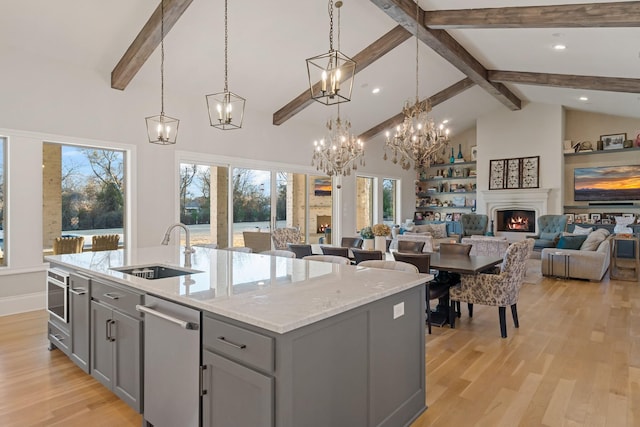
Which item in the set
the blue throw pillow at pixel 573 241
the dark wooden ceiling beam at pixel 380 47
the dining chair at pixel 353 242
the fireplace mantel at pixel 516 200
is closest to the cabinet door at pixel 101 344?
the dining chair at pixel 353 242

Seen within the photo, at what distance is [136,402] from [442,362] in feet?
8.19

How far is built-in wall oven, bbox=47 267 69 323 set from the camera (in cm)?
321

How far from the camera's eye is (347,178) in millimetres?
10219

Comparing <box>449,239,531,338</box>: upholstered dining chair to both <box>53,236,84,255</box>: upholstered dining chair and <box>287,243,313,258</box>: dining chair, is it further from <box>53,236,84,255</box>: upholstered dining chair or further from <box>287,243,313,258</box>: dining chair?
<box>53,236,84,255</box>: upholstered dining chair

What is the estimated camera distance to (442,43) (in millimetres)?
6152

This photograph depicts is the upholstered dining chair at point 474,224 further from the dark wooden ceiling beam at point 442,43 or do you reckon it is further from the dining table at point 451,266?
the dining table at point 451,266

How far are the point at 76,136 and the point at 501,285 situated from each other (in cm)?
581

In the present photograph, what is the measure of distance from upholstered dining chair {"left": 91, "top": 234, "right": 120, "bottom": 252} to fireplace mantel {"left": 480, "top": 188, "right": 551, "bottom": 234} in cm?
974

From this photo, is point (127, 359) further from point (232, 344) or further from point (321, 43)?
point (321, 43)

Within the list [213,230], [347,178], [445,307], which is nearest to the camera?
[445,307]

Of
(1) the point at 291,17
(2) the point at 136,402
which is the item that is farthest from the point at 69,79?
(2) the point at 136,402

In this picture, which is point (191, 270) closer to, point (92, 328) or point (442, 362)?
point (92, 328)

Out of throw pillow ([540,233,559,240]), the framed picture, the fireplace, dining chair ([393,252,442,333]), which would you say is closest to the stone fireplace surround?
the fireplace

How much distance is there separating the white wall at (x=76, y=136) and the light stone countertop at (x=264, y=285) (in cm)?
220
